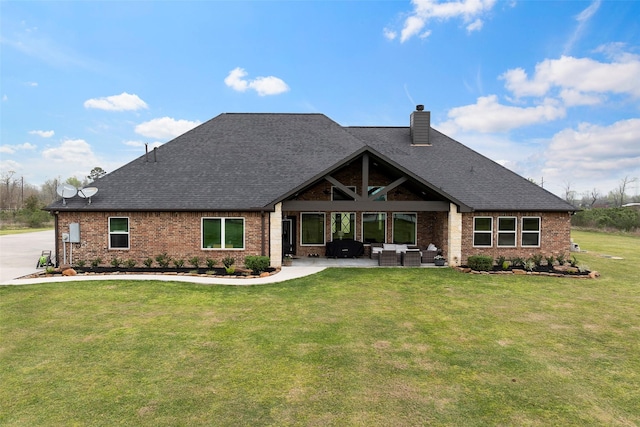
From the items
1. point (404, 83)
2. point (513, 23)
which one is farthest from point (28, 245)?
point (513, 23)

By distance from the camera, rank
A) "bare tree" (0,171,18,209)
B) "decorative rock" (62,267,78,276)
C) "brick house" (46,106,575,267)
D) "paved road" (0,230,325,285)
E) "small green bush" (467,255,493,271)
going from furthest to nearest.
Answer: "bare tree" (0,171,18,209) → "brick house" (46,106,575,267) → "small green bush" (467,255,493,271) → "decorative rock" (62,267,78,276) → "paved road" (0,230,325,285)

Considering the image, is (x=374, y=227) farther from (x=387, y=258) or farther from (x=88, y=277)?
(x=88, y=277)

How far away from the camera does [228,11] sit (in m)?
18.8

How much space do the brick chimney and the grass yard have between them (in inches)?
432

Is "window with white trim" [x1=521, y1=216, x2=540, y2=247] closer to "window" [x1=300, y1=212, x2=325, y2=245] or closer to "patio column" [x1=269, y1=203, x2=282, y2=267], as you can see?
"window" [x1=300, y1=212, x2=325, y2=245]

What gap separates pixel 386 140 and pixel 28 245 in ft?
75.2

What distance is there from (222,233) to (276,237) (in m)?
2.31

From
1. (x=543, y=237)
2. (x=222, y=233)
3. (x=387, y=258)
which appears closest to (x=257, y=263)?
(x=222, y=233)

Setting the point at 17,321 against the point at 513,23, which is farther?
the point at 513,23

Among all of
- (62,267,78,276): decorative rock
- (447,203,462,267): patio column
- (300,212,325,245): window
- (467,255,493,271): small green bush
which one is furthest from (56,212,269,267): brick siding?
(467,255,493,271): small green bush

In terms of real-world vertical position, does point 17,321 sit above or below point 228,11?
below

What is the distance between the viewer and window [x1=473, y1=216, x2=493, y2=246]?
14.7 meters

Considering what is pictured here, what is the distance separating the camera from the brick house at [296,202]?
533 inches

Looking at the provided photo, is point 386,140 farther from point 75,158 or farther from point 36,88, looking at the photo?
point 75,158
